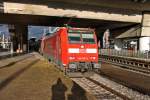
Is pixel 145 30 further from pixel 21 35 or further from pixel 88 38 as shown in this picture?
pixel 21 35

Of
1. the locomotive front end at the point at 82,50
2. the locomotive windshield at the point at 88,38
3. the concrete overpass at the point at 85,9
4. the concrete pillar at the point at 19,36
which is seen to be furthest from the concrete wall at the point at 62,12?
the concrete pillar at the point at 19,36

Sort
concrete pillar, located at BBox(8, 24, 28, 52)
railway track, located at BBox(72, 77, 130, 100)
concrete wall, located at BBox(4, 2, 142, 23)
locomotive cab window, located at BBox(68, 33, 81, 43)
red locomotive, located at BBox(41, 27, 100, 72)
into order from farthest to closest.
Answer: concrete pillar, located at BBox(8, 24, 28, 52), concrete wall, located at BBox(4, 2, 142, 23), locomotive cab window, located at BBox(68, 33, 81, 43), red locomotive, located at BBox(41, 27, 100, 72), railway track, located at BBox(72, 77, 130, 100)

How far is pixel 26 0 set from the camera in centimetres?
3192

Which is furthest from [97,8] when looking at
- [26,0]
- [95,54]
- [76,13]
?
[95,54]

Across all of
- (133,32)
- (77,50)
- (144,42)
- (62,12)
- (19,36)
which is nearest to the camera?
(77,50)

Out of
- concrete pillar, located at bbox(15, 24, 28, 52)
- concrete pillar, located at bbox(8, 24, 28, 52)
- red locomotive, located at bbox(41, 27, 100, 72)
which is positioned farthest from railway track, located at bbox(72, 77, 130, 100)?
concrete pillar, located at bbox(8, 24, 28, 52)

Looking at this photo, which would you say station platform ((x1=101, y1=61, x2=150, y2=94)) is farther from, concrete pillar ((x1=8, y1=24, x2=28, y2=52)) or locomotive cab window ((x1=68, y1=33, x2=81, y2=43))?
concrete pillar ((x1=8, y1=24, x2=28, y2=52))

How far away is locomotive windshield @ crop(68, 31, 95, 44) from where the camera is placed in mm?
19984

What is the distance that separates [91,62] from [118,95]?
7435 mm

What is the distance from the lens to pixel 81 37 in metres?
20.1

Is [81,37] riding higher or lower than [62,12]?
lower

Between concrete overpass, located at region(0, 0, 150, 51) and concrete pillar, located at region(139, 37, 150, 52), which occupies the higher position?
concrete overpass, located at region(0, 0, 150, 51)

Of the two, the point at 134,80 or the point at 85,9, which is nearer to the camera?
the point at 134,80

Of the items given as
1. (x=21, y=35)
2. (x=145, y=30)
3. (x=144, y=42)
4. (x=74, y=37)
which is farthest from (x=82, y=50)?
(x=21, y=35)
